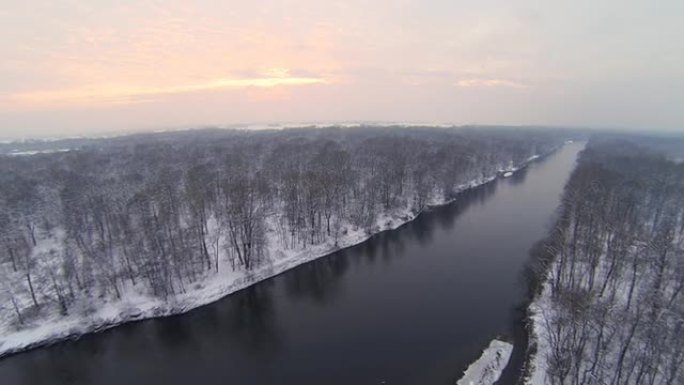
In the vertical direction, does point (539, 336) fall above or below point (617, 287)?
below

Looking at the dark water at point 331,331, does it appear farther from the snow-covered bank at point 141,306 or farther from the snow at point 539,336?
the snow at point 539,336

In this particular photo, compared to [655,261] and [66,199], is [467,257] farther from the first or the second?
[66,199]

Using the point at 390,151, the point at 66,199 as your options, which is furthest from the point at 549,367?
the point at 390,151

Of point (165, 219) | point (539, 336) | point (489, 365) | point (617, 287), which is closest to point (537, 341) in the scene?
point (539, 336)

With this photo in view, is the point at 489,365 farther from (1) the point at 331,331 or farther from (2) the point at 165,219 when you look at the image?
(2) the point at 165,219

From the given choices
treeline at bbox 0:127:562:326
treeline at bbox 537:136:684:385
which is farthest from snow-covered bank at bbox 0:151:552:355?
treeline at bbox 537:136:684:385

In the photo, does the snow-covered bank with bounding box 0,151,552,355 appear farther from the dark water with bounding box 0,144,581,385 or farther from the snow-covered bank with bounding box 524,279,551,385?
the snow-covered bank with bounding box 524,279,551,385
